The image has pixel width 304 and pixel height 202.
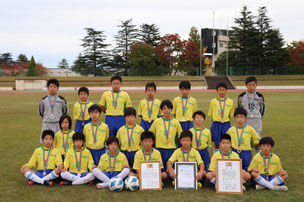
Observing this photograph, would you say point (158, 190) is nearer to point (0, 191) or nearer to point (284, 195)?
point (284, 195)

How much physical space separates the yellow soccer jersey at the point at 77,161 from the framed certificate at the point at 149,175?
97cm

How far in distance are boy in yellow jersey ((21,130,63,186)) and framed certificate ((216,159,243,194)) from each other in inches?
106

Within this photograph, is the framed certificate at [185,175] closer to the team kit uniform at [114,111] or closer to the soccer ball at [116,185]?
the soccer ball at [116,185]

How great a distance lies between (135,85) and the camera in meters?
41.3

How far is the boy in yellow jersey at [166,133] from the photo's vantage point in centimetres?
513

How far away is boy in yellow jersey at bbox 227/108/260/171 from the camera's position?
498cm

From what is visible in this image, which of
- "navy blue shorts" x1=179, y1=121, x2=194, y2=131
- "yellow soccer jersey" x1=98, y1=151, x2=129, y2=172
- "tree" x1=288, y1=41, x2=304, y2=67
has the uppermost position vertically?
"tree" x1=288, y1=41, x2=304, y2=67

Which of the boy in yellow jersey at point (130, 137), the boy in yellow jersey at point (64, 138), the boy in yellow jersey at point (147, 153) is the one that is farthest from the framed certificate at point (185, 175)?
the boy in yellow jersey at point (64, 138)

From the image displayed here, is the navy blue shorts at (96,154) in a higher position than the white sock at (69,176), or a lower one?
higher

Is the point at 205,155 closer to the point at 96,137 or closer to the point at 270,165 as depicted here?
the point at 270,165

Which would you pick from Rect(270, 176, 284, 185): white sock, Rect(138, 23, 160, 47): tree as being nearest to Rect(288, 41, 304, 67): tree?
Rect(138, 23, 160, 47): tree

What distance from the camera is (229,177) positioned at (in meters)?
4.38

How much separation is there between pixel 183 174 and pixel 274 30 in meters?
50.4

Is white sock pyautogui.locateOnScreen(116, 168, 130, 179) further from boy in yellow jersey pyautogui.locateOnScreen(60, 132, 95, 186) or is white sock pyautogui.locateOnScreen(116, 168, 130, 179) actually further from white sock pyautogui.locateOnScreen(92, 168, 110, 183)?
boy in yellow jersey pyautogui.locateOnScreen(60, 132, 95, 186)
